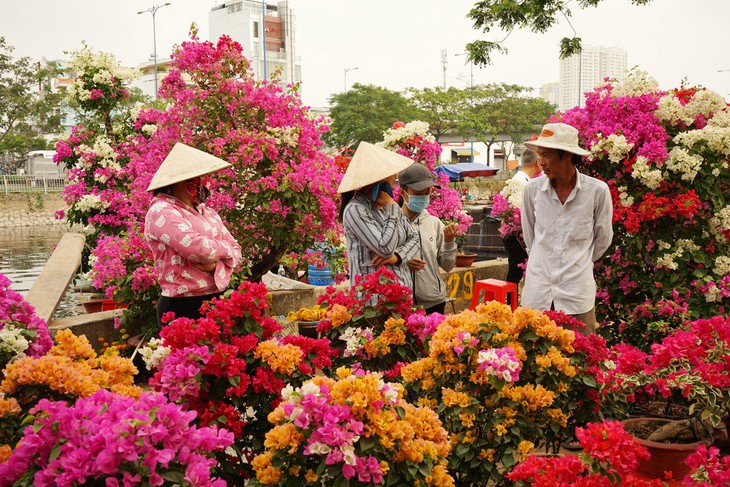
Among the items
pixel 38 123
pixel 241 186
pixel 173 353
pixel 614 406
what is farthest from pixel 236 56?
pixel 38 123

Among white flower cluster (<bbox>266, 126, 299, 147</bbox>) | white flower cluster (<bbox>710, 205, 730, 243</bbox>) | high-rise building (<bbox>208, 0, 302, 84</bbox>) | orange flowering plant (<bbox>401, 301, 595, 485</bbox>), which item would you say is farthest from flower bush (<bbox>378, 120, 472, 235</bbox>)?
high-rise building (<bbox>208, 0, 302, 84</bbox>)

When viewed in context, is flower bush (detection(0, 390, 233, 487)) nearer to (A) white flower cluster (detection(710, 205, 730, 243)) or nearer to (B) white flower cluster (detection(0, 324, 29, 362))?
(B) white flower cluster (detection(0, 324, 29, 362))

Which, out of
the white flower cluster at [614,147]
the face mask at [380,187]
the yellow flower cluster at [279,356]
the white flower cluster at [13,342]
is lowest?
the yellow flower cluster at [279,356]

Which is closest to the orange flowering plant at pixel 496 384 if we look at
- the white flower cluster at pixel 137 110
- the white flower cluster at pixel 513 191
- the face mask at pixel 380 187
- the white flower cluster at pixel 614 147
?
the face mask at pixel 380 187

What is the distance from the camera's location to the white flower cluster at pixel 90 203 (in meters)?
8.36

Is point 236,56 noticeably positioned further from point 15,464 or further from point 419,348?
point 15,464

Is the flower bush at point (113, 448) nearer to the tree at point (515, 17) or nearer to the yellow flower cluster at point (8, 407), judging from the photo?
the yellow flower cluster at point (8, 407)

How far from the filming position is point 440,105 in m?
51.3

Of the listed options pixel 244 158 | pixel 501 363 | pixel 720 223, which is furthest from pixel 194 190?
pixel 720 223

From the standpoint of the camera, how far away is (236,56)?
6395 mm

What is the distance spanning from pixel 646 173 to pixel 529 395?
2760 mm

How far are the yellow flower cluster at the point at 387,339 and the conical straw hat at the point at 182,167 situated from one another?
1.52m

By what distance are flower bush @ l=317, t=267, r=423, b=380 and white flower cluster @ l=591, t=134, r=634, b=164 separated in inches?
95.4

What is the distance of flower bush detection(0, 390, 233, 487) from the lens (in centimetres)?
180
